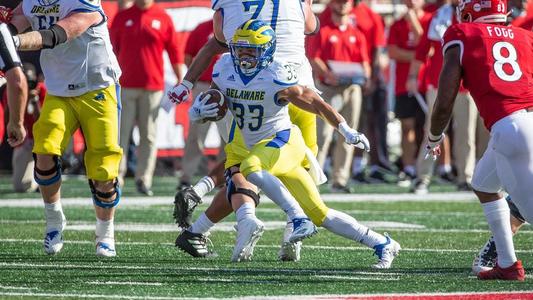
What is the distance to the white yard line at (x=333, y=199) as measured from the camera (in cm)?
1252

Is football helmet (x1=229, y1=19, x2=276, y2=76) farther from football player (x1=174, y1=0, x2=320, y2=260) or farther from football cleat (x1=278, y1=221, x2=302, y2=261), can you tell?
football cleat (x1=278, y1=221, x2=302, y2=261)

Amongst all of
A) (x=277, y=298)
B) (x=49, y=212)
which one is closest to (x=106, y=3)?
(x=49, y=212)

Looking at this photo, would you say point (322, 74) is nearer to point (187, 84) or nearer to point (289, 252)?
point (187, 84)

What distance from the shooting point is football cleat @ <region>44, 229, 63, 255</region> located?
8125 millimetres

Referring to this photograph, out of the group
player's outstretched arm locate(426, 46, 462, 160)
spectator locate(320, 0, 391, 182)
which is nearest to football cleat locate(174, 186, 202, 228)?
player's outstretched arm locate(426, 46, 462, 160)

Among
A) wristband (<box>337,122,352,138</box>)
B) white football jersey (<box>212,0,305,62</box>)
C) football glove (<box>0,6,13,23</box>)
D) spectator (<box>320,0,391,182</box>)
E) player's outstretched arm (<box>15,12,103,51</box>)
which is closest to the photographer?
wristband (<box>337,122,352,138</box>)

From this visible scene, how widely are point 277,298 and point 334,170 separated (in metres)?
8.71

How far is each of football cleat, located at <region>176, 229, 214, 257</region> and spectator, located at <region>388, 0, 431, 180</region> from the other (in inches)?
314

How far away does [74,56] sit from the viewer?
323 inches

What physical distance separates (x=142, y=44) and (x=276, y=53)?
6.63m

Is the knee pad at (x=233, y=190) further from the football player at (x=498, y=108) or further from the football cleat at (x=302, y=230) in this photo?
the football player at (x=498, y=108)

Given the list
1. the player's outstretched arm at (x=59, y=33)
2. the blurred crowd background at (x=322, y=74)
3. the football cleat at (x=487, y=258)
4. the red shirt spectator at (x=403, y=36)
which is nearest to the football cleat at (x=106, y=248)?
the player's outstretched arm at (x=59, y=33)

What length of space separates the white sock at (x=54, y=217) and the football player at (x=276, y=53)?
2.46 feet

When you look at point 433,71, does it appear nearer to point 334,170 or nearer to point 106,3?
point 334,170
